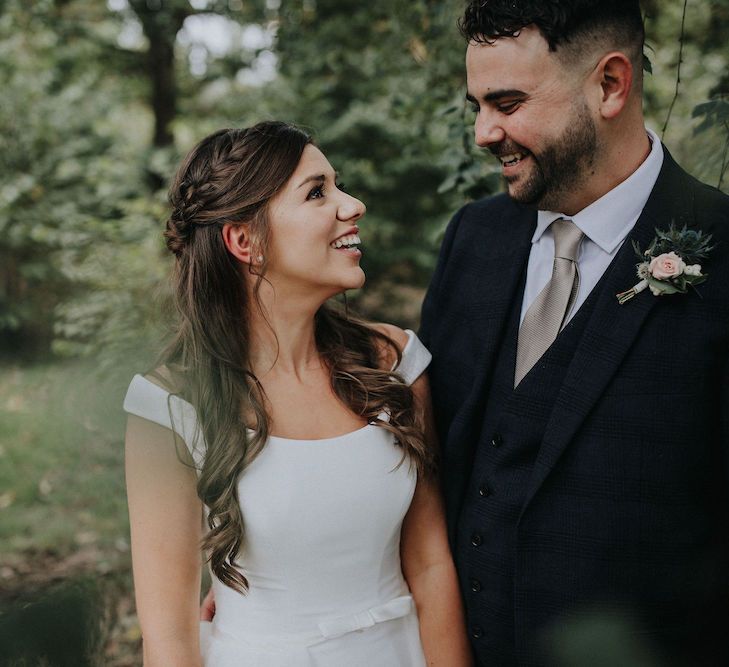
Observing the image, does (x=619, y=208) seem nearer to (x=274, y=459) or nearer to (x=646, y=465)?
(x=646, y=465)

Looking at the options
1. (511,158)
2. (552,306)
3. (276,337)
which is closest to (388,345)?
(276,337)

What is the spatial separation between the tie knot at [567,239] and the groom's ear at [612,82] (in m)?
0.27

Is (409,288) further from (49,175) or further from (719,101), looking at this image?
(719,101)

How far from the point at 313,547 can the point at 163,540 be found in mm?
369

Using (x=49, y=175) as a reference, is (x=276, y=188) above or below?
below

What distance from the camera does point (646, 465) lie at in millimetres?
1717

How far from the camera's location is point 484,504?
6.23ft

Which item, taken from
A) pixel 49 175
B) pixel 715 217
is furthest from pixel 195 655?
pixel 49 175

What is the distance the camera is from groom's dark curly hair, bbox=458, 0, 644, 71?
1.81 meters

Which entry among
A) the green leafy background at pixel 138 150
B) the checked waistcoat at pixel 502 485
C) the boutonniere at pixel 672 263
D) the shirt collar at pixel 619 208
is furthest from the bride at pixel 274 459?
the green leafy background at pixel 138 150

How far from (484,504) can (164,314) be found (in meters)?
1.14

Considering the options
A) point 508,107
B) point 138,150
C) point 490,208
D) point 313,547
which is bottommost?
point 313,547

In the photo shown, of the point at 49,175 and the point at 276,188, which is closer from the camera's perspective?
the point at 276,188

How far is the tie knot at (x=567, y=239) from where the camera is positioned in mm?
1915
